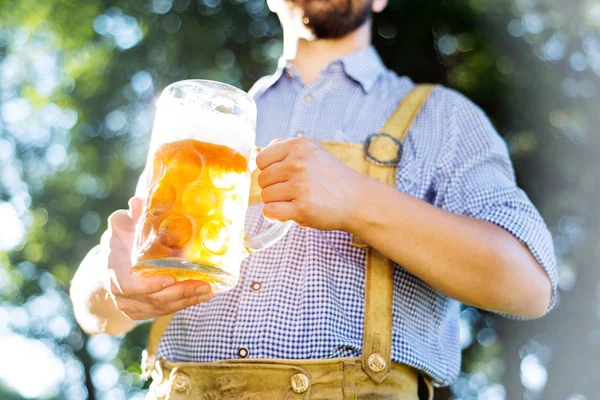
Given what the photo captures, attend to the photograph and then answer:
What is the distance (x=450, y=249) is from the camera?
149 centimetres

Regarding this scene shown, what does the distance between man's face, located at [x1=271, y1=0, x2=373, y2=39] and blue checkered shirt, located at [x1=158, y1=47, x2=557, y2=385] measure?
0.38 metres

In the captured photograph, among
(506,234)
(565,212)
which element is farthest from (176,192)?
(565,212)

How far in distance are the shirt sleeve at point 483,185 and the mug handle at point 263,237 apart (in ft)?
1.67

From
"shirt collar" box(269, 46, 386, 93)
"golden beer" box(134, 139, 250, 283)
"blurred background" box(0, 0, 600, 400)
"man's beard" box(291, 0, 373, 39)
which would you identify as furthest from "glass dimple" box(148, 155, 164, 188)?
"blurred background" box(0, 0, 600, 400)

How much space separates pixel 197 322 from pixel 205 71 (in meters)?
5.12

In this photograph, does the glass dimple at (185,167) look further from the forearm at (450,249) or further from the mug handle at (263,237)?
the forearm at (450,249)

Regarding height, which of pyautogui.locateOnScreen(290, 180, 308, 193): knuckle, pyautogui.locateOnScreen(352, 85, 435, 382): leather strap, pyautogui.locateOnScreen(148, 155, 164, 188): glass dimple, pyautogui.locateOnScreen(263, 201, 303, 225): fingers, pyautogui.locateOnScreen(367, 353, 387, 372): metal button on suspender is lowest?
pyautogui.locateOnScreen(367, 353, 387, 372): metal button on suspender

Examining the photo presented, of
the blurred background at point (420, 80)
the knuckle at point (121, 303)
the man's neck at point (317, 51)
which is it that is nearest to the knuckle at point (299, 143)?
the knuckle at point (121, 303)

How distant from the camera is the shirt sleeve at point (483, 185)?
158 cm

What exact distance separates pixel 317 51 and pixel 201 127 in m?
1.01

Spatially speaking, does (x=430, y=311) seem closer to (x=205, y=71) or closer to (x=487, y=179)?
(x=487, y=179)

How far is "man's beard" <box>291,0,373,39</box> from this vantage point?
211 centimetres

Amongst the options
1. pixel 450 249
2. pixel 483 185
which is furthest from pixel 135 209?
pixel 483 185

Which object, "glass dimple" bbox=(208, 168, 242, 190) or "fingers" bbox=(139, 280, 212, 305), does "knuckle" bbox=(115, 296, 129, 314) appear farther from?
"glass dimple" bbox=(208, 168, 242, 190)
